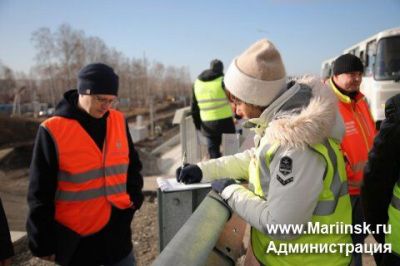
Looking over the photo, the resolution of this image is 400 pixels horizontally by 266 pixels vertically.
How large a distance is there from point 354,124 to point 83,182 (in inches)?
83.4

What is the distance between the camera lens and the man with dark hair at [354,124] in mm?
2906

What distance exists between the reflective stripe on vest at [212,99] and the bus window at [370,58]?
7.01 m

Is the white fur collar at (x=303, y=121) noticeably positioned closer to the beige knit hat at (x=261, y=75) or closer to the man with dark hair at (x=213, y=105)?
the beige knit hat at (x=261, y=75)

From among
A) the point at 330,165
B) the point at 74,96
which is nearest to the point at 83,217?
the point at 74,96

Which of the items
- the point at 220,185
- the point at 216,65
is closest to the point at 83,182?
the point at 220,185

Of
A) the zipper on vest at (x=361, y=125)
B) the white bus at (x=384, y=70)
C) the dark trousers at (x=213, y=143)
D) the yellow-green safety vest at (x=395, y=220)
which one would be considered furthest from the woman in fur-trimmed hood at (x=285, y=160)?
the white bus at (x=384, y=70)

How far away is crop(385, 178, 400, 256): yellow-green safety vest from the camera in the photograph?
1946 mm

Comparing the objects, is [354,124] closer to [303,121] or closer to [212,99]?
[303,121]

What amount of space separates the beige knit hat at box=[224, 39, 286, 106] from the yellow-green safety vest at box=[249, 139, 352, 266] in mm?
263

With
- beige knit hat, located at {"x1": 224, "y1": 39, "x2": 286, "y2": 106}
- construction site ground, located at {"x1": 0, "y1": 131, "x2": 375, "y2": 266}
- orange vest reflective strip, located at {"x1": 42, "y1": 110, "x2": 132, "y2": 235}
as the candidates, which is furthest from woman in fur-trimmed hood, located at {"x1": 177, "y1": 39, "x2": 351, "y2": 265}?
construction site ground, located at {"x1": 0, "y1": 131, "x2": 375, "y2": 266}

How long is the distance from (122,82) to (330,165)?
198ft

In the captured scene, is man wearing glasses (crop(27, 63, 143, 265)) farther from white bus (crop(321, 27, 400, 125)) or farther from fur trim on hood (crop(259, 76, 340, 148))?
white bus (crop(321, 27, 400, 125))

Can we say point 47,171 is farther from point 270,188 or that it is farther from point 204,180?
point 270,188

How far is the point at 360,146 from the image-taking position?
9.73 ft
